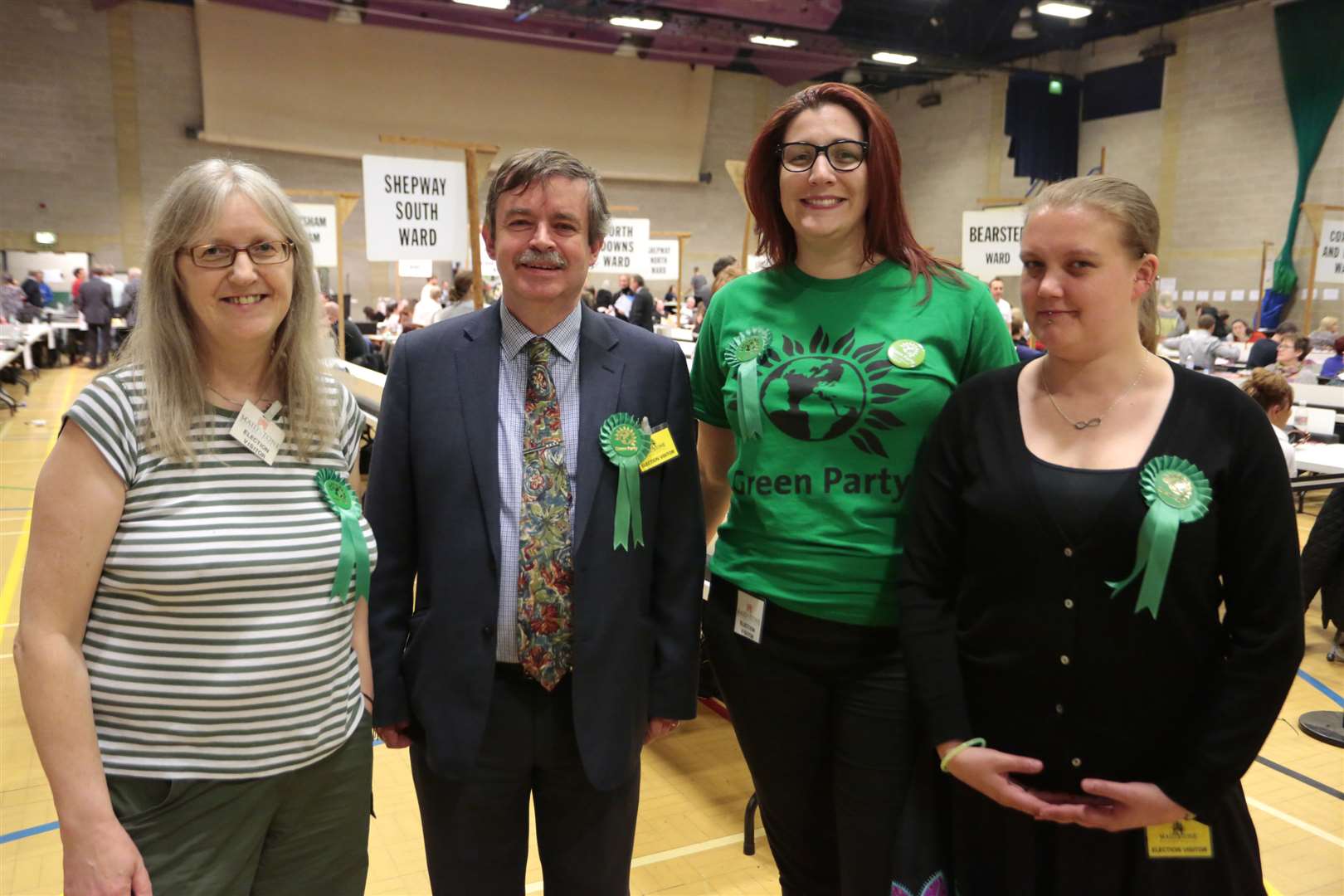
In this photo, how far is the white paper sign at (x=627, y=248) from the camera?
9.12 meters

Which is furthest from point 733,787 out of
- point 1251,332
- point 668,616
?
point 1251,332

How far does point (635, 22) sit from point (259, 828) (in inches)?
661

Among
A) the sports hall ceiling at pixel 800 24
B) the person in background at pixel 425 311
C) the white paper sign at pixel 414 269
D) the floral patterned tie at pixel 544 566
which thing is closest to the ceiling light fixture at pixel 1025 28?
the sports hall ceiling at pixel 800 24

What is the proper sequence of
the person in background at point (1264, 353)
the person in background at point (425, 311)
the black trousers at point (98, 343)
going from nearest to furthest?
the person in background at point (1264, 353)
the person in background at point (425, 311)
the black trousers at point (98, 343)

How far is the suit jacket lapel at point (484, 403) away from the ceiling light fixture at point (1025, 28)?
55.2ft

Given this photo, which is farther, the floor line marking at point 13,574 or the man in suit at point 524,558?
the floor line marking at point 13,574

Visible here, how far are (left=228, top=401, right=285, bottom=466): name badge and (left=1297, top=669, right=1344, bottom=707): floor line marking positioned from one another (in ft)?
14.4

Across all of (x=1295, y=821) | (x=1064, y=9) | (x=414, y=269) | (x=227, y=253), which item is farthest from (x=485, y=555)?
(x=1064, y=9)

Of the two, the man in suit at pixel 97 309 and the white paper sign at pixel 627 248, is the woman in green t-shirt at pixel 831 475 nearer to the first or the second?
the white paper sign at pixel 627 248

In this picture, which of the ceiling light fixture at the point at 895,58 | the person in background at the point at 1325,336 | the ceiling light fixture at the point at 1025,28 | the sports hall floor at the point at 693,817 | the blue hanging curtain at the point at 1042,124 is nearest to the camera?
the sports hall floor at the point at 693,817

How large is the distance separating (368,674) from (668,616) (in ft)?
1.67

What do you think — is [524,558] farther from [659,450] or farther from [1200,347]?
[1200,347]

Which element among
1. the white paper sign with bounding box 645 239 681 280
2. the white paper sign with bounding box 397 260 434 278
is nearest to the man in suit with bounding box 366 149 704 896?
the white paper sign with bounding box 645 239 681 280

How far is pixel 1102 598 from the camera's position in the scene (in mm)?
1299
